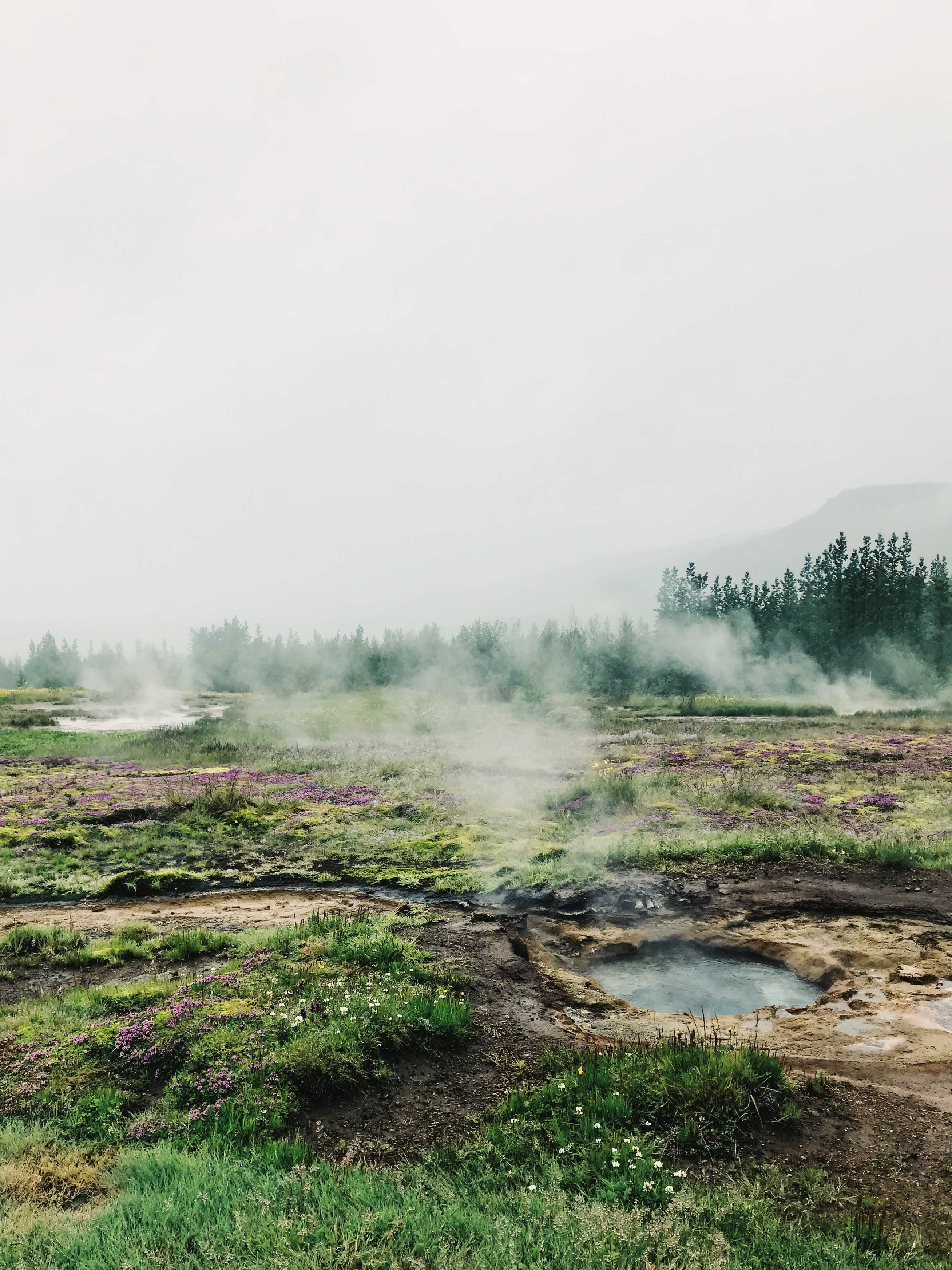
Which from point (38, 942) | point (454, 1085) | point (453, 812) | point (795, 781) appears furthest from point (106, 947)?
point (795, 781)

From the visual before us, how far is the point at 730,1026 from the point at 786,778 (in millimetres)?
19262

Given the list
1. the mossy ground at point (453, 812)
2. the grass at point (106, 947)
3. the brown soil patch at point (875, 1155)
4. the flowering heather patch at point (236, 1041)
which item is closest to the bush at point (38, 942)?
the grass at point (106, 947)

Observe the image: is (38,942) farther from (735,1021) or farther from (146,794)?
(146,794)

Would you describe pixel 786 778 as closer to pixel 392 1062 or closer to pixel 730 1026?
pixel 730 1026

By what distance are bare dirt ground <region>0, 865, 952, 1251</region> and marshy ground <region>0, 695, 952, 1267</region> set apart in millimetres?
42

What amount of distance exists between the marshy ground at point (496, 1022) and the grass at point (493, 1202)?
0.03 metres

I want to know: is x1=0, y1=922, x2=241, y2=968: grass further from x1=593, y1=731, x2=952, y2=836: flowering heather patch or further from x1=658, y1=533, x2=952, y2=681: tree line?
x1=658, y1=533, x2=952, y2=681: tree line

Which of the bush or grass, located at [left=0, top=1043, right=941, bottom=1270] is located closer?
grass, located at [left=0, top=1043, right=941, bottom=1270]

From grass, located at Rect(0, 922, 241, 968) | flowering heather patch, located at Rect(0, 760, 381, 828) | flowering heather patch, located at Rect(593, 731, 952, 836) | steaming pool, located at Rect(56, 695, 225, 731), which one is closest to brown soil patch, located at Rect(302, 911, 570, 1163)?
grass, located at Rect(0, 922, 241, 968)

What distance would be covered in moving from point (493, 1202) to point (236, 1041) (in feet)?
13.6

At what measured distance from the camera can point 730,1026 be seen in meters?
8.55

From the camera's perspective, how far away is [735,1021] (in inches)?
345

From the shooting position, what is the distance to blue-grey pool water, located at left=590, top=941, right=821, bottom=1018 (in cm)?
971

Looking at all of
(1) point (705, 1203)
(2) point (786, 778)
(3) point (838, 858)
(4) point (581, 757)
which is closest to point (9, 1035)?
(1) point (705, 1203)
